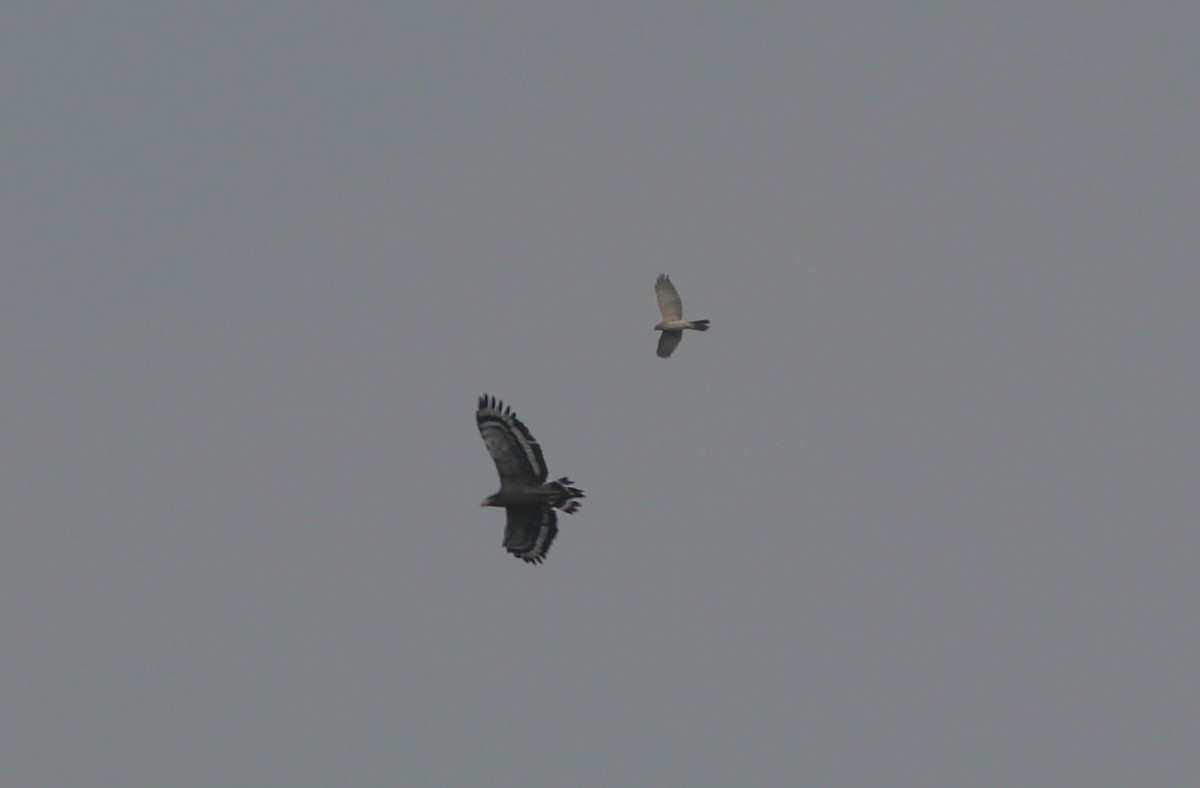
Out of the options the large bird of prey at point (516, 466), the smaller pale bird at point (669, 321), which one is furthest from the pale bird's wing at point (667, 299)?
the large bird of prey at point (516, 466)

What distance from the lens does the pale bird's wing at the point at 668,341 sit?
78.8m

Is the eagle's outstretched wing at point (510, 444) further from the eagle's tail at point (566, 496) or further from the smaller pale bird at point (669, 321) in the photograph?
the smaller pale bird at point (669, 321)

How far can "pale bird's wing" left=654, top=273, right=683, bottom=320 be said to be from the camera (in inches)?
3132

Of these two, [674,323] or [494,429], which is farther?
[674,323]

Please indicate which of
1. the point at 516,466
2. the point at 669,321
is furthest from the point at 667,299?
the point at 516,466

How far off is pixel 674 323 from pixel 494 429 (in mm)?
19513

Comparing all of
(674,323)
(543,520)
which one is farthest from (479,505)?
(674,323)

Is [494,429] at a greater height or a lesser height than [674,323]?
lesser

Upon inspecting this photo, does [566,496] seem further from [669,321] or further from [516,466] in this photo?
[669,321]

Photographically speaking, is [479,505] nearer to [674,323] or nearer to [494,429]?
[494,429]

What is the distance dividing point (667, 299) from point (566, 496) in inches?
826

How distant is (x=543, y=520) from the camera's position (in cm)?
6338

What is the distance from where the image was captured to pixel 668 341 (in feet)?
259

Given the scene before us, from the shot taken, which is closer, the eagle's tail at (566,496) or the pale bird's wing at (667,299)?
the eagle's tail at (566,496)
